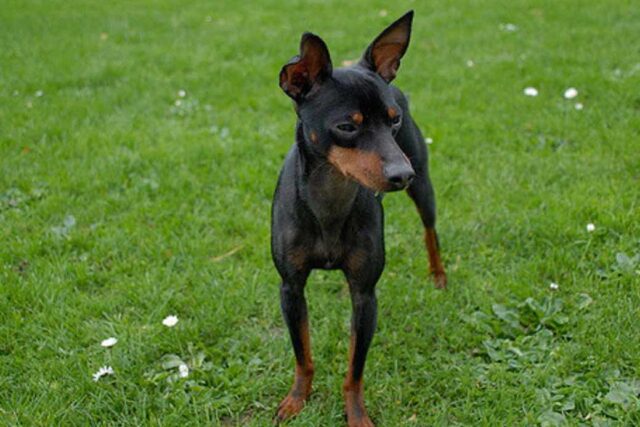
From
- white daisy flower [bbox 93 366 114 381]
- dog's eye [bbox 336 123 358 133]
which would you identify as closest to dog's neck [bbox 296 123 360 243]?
dog's eye [bbox 336 123 358 133]

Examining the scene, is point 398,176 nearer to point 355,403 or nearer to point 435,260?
point 355,403

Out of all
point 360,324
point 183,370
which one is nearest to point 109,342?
point 183,370

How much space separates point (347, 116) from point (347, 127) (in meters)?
0.04

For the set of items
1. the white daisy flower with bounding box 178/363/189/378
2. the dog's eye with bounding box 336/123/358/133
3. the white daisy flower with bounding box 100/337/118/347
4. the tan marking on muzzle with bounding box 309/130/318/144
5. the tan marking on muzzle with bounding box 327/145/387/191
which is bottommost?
the white daisy flower with bounding box 178/363/189/378

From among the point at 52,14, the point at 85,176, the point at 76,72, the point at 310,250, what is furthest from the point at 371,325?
the point at 52,14

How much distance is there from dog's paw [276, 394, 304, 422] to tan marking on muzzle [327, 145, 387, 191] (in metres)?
1.20

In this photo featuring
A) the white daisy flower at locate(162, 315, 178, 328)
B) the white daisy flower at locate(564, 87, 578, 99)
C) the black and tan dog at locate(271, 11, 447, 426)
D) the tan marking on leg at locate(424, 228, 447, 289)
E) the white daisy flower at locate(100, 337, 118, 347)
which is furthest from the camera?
the white daisy flower at locate(564, 87, 578, 99)

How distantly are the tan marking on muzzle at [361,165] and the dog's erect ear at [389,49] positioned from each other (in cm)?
47

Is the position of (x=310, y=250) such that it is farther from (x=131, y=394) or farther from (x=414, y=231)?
(x=414, y=231)

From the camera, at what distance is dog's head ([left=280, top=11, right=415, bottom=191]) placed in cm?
218

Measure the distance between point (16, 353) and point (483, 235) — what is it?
280cm

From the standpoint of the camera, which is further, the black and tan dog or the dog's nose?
the black and tan dog

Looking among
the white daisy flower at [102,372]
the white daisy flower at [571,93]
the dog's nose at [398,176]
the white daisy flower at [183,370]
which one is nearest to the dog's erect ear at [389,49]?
the dog's nose at [398,176]

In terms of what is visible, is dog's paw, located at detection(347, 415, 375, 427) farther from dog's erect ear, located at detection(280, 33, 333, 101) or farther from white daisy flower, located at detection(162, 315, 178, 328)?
dog's erect ear, located at detection(280, 33, 333, 101)
